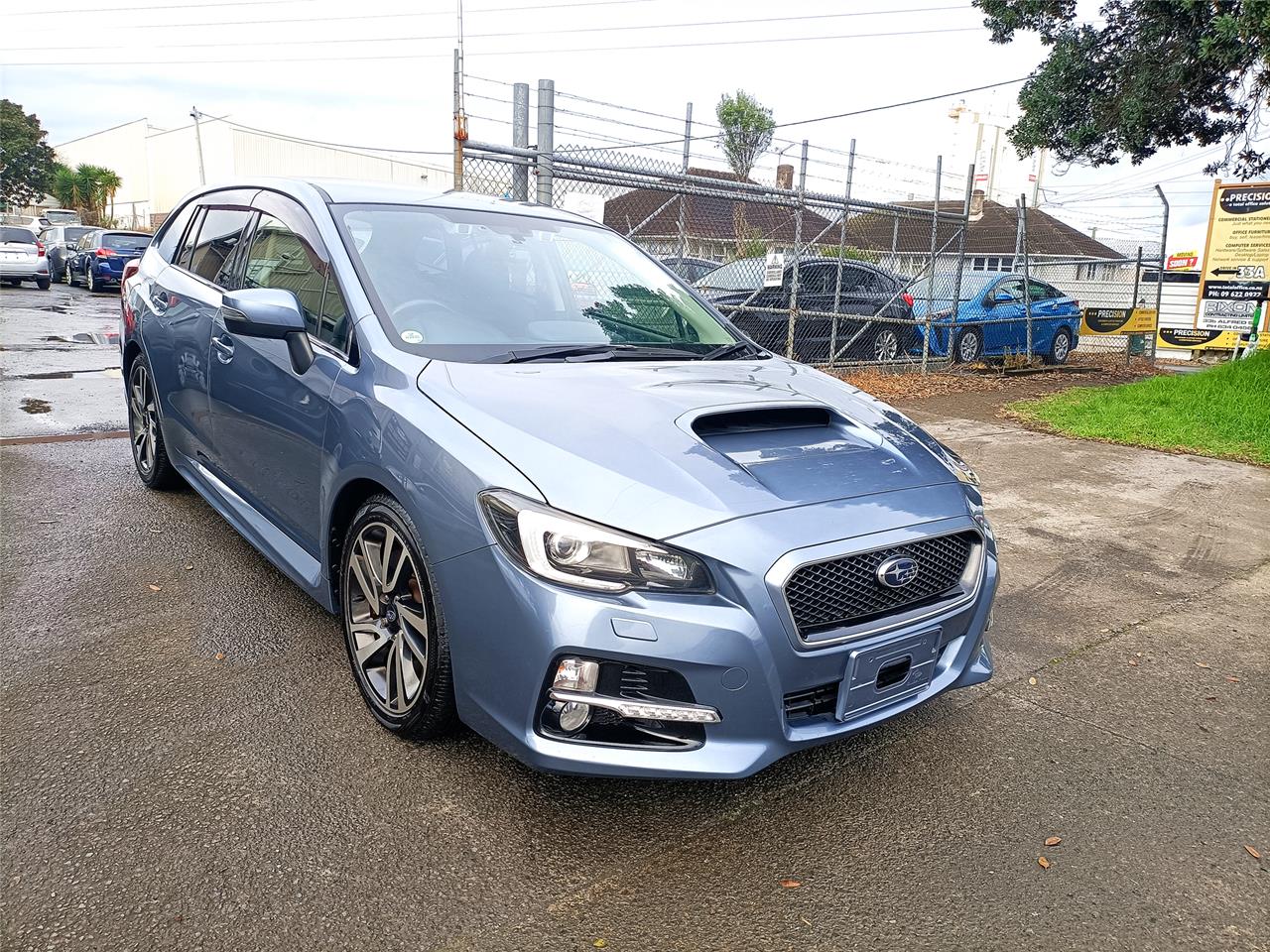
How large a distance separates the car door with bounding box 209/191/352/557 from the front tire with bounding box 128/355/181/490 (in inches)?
47.3

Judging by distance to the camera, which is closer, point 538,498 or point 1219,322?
point 538,498

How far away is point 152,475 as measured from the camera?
5152 mm

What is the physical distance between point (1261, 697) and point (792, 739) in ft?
7.66

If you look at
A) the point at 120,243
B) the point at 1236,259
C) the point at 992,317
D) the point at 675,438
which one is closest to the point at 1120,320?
the point at 1236,259

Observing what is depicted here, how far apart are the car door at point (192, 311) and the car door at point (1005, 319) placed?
12105mm

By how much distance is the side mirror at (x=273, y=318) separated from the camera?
2996 mm

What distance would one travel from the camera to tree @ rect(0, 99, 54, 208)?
202 feet

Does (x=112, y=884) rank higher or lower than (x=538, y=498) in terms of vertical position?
lower

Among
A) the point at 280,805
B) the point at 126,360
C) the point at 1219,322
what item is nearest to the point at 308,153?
the point at 1219,322

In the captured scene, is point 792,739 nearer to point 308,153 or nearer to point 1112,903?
point 1112,903

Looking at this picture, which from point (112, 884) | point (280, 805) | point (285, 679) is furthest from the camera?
point (285, 679)

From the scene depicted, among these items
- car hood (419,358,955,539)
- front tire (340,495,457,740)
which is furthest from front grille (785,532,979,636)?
front tire (340,495,457,740)

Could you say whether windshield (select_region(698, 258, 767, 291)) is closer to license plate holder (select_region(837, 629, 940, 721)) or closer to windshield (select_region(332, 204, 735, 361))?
windshield (select_region(332, 204, 735, 361))

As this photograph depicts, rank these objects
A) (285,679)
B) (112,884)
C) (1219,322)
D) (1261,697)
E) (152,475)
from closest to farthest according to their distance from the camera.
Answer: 1. (112,884)
2. (285,679)
3. (1261,697)
4. (152,475)
5. (1219,322)
